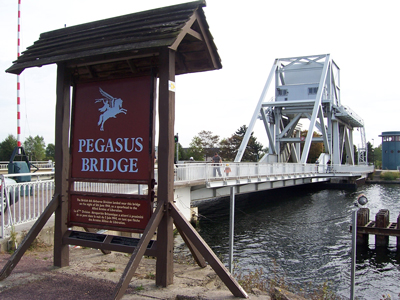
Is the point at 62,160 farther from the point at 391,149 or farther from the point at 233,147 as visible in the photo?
the point at 391,149

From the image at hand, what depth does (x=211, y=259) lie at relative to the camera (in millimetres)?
4719

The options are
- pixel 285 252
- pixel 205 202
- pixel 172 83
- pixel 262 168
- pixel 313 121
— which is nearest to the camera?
pixel 172 83

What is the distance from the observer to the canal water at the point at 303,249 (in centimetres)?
1090

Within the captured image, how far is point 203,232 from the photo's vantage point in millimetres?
17547

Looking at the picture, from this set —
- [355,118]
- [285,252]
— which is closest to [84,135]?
[285,252]

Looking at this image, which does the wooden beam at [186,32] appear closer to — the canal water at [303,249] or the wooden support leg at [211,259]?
the wooden support leg at [211,259]

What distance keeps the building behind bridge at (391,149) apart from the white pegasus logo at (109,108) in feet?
260

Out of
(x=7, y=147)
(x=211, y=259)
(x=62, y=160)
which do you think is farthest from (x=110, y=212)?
(x=7, y=147)

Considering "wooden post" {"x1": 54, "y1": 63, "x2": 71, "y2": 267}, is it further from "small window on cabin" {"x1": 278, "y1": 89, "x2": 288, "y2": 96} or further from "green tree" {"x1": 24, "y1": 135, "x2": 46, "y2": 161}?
"green tree" {"x1": 24, "y1": 135, "x2": 46, "y2": 161}

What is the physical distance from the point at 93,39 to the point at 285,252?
11.6 metres

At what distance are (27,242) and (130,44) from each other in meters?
3.34

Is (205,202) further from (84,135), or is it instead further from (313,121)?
(84,135)

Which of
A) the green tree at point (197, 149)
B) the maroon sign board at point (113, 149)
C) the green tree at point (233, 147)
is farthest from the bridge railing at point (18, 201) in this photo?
the green tree at point (233, 147)

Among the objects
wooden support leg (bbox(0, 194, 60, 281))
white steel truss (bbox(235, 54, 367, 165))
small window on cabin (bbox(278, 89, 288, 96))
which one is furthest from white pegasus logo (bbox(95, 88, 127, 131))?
small window on cabin (bbox(278, 89, 288, 96))
